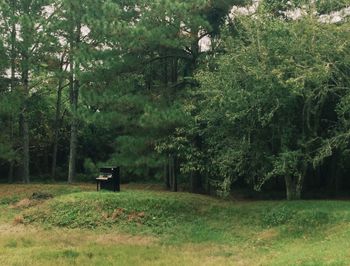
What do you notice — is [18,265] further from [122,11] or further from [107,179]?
[122,11]

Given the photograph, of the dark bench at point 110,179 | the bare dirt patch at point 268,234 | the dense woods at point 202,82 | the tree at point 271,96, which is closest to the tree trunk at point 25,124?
the dense woods at point 202,82

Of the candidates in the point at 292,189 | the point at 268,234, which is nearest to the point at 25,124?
the point at 292,189

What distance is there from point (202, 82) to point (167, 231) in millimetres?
5009

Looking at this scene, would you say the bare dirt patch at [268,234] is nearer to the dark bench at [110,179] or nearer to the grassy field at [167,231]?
the grassy field at [167,231]

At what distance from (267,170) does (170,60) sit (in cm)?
841

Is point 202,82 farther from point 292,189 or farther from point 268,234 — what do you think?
point 268,234

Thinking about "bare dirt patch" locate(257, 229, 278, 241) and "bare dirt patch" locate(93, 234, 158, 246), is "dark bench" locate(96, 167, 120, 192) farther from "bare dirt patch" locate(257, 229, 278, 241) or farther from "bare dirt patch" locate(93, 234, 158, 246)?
"bare dirt patch" locate(257, 229, 278, 241)

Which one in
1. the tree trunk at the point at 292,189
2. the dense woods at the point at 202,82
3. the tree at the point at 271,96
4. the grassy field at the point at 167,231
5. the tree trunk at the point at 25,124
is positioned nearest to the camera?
the grassy field at the point at 167,231

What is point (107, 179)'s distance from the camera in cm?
1848

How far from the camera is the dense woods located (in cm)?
1537

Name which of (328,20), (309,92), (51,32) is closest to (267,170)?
(309,92)

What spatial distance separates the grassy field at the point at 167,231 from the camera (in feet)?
37.9

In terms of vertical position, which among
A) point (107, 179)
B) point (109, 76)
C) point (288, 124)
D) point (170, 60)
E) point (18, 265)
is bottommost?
point (18, 265)

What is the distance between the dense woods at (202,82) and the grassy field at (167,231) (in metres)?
1.35
